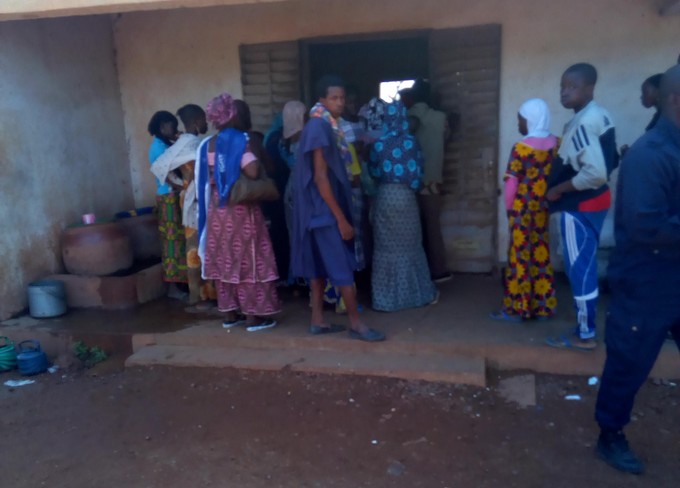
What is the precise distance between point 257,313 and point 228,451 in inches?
55.0

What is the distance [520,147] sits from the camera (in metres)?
4.13

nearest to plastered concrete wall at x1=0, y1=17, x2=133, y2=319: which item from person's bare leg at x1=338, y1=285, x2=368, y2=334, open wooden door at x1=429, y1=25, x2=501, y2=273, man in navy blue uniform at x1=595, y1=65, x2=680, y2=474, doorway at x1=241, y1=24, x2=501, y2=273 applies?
doorway at x1=241, y1=24, x2=501, y2=273

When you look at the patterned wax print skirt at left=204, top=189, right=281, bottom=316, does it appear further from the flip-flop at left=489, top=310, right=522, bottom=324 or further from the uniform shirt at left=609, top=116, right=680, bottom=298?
the uniform shirt at left=609, top=116, right=680, bottom=298

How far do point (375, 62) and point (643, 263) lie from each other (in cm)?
685

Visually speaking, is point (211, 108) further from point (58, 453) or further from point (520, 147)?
point (58, 453)

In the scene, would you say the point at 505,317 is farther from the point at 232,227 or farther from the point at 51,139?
the point at 51,139

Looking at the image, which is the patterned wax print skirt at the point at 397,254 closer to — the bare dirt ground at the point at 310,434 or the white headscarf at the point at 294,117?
the white headscarf at the point at 294,117

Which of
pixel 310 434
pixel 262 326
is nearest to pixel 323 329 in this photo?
pixel 262 326

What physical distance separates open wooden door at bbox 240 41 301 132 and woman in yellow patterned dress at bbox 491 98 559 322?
8.15ft

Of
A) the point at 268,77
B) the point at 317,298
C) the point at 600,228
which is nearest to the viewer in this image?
the point at 600,228

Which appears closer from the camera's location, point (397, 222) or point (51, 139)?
point (397, 222)

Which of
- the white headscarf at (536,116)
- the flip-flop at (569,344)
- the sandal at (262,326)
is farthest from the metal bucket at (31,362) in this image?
the white headscarf at (536,116)

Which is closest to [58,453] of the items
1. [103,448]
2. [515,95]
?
[103,448]

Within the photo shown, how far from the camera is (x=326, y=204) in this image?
4.13 metres
